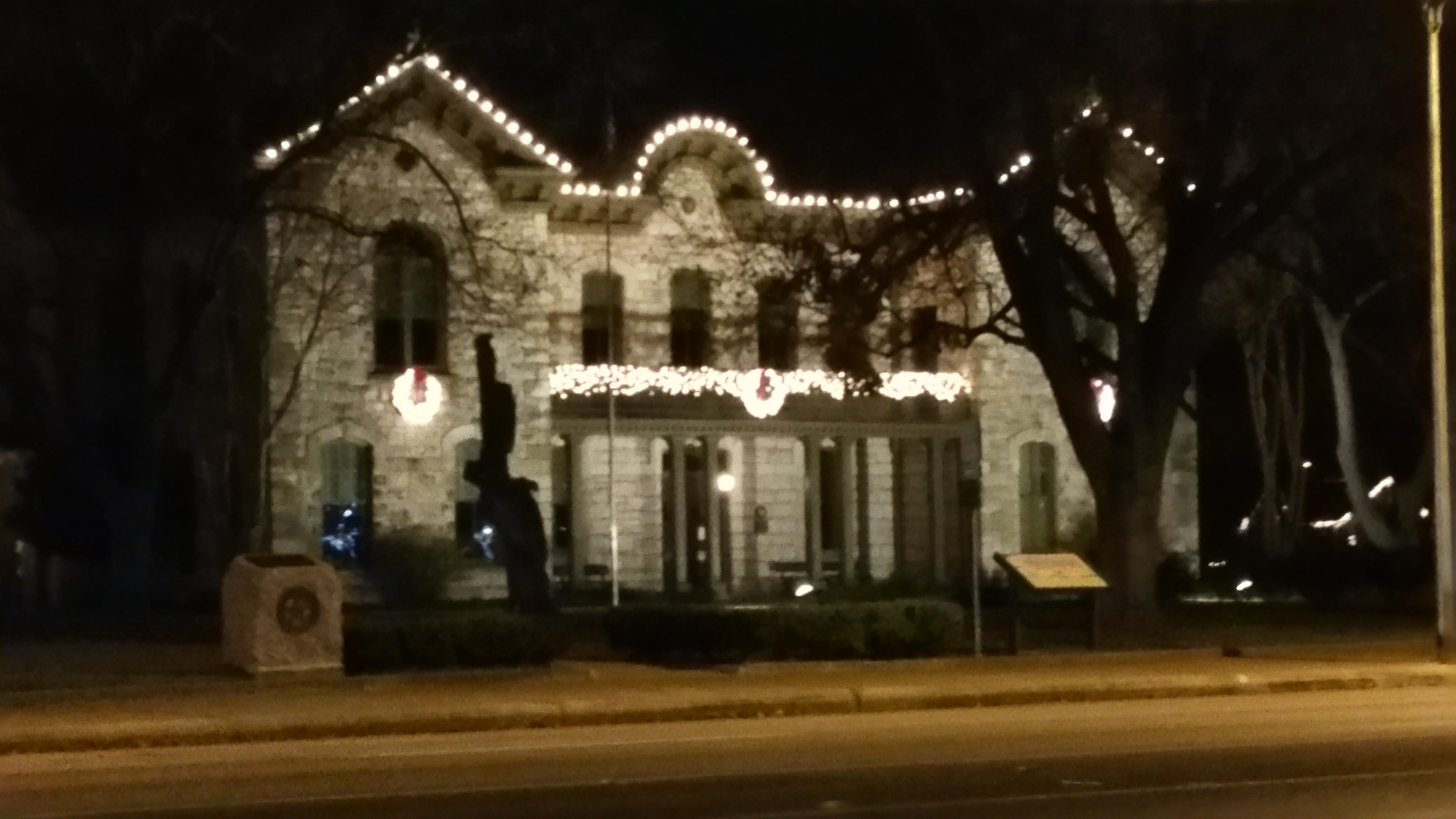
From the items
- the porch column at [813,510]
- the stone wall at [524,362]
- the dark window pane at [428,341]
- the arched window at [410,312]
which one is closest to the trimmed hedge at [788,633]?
the stone wall at [524,362]

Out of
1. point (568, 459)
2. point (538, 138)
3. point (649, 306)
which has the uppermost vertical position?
point (538, 138)

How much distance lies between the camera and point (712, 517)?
4003 cm

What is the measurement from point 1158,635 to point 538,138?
52.0ft

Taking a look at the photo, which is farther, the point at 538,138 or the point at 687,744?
the point at 538,138

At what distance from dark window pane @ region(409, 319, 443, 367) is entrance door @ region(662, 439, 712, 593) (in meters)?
4.72

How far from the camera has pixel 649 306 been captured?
39.8 m

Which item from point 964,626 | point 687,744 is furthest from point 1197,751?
point 964,626

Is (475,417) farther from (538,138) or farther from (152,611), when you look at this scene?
(152,611)

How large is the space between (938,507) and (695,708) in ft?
74.1

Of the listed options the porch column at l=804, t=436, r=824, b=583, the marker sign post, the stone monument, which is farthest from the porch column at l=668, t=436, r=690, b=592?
the stone monument

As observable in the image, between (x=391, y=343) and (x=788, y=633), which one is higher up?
(x=391, y=343)

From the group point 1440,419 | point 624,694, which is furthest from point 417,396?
point 1440,419

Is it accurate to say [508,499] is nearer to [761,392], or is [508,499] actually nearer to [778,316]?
[778,316]

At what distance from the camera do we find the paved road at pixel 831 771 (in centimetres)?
1267
